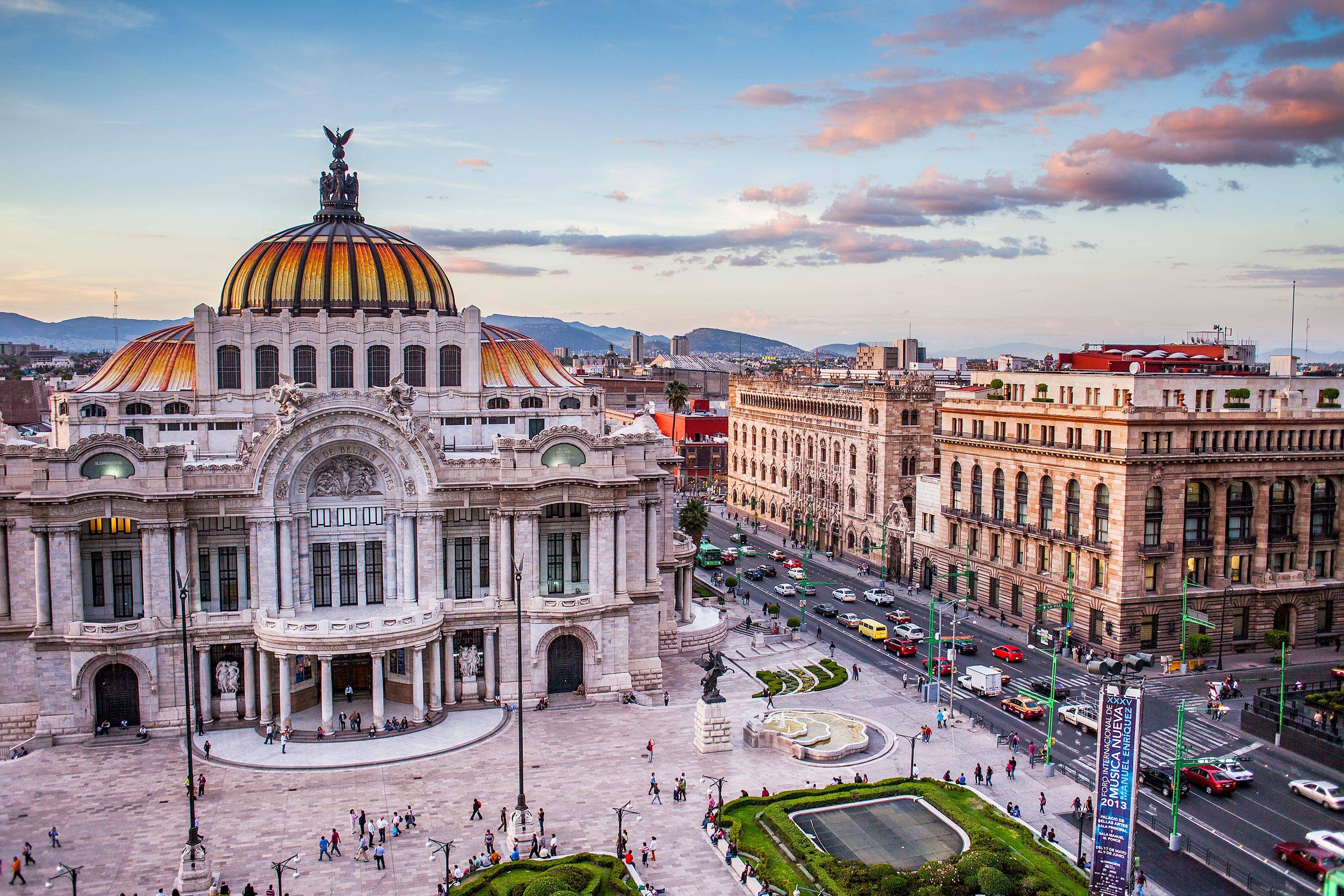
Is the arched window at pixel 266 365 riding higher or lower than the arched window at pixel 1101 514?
higher

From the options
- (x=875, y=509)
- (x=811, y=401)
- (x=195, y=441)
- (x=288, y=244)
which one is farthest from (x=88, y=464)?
(x=811, y=401)

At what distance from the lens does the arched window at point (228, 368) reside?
8088 cm

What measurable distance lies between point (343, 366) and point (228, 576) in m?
20.9

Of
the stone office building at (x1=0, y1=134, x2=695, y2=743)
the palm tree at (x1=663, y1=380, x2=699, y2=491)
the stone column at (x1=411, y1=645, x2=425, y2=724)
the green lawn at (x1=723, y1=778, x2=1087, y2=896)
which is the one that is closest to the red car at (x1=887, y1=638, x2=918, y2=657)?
the stone office building at (x1=0, y1=134, x2=695, y2=743)

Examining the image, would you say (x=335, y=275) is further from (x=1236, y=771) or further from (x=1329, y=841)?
(x=1329, y=841)

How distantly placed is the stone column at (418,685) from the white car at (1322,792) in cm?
5166

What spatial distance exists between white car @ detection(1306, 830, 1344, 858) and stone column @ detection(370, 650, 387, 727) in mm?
51603

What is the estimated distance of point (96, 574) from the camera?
219 feet

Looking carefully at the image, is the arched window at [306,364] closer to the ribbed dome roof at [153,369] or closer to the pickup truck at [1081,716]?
the ribbed dome roof at [153,369]

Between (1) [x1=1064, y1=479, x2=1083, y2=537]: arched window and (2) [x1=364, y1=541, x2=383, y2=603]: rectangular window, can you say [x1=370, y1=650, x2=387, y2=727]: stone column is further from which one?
(1) [x1=1064, y1=479, x2=1083, y2=537]: arched window

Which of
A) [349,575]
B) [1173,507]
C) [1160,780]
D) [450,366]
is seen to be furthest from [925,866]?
[450,366]

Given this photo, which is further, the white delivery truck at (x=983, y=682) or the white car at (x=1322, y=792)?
the white delivery truck at (x=983, y=682)

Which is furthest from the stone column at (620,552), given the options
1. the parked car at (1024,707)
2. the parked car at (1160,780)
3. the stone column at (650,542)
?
the parked car at (1160,780)

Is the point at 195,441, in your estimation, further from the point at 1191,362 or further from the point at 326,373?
the point at 1191,362
